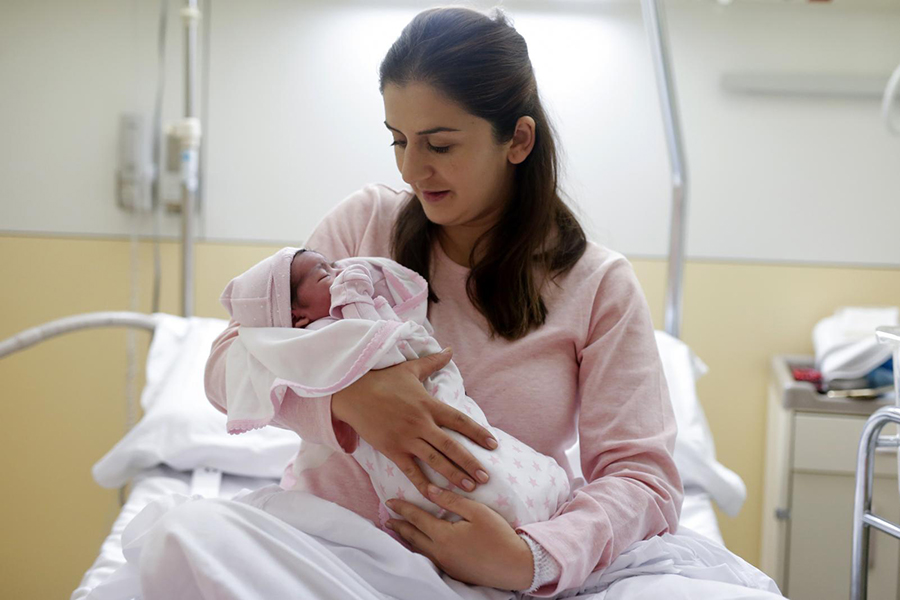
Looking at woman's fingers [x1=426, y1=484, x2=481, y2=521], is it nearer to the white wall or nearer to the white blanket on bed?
the white blanket on bed

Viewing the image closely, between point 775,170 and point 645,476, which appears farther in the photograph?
point 775,170

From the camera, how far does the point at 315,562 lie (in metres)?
1.02

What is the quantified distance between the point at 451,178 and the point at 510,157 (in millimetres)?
136

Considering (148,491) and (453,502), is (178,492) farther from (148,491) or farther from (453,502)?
(453,502)

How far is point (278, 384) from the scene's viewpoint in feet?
3.76

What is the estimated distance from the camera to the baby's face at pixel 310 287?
124 centimetres

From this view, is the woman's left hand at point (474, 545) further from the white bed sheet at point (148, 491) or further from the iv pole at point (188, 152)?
the iv pole at point (188, 152)

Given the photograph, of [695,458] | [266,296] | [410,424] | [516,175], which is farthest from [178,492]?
[695,458]

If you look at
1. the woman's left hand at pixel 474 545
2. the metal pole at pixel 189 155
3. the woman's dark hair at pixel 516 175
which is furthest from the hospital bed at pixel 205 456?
the woman's left hand at pixel 474 545

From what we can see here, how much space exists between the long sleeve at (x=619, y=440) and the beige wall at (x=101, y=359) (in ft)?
4.21

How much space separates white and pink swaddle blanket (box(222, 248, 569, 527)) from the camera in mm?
1146

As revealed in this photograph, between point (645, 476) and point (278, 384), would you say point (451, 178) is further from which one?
point (645, 476)

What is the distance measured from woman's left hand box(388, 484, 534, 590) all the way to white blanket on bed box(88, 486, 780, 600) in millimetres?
24

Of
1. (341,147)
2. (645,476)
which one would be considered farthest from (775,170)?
(645,476)
